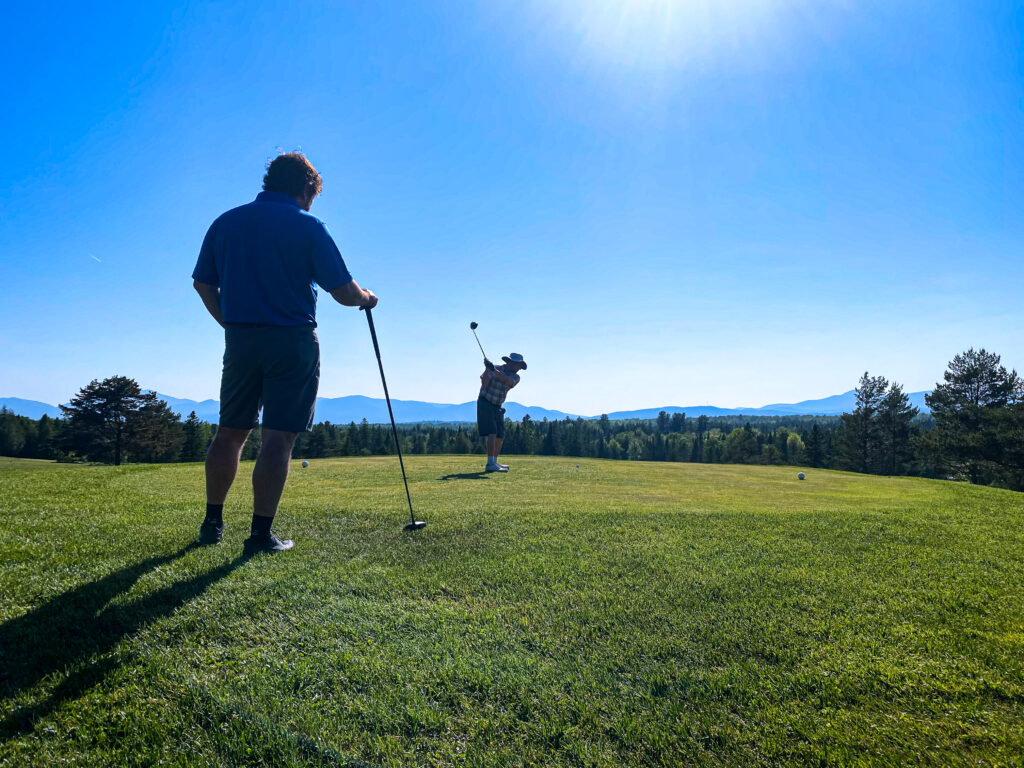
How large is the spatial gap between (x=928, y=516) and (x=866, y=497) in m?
2.12

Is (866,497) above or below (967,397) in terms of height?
below

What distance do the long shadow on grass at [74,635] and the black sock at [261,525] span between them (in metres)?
0.59

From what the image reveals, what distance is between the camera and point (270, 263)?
3246 mm

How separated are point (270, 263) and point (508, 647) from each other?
282cm

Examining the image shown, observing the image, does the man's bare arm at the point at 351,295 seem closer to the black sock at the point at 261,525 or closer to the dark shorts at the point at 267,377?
the dark shorts at the point at 267,377

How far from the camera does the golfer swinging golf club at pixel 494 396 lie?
11.1m

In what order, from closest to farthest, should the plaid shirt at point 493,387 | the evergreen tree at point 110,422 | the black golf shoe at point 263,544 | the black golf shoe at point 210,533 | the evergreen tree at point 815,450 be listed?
1. the black golf shoe at point 263,544
2. the black golf shoe at point 210,533
3. the plaid shirt at point 493,387
4. the evergreen tree at point 110,422
5. the evergreen tree at point 815,450

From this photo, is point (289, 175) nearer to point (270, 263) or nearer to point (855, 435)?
point (270, 263)

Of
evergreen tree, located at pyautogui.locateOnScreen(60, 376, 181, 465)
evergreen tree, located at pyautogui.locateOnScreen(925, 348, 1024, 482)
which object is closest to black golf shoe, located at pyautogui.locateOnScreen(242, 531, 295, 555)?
evergreen tree, located at pyautogui.locateOnScreen(925, 348, 1024, 482)

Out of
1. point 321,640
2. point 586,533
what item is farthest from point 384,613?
point 586,533

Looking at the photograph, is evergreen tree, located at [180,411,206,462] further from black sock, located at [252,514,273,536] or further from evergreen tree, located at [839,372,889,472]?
evergreen tree, located at [839,372,889,472]

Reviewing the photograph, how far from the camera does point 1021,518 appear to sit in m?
4.62

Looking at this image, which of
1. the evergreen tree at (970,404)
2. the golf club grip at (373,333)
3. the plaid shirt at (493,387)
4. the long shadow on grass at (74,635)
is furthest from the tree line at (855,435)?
the long shadow on grass at (74,635)

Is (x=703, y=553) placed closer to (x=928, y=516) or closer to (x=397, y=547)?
(x=397, y=547)
